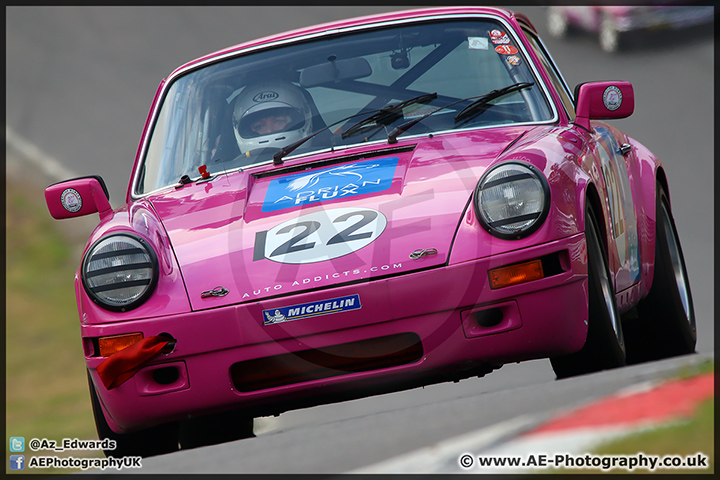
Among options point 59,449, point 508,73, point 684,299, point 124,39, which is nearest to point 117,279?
point 508,73

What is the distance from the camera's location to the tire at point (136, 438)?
379 cm

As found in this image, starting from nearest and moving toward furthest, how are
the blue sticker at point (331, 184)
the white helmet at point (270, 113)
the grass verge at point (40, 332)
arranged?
the blue sticker at point (331, 184) < the white helmet at point (270, 113) < the grass verge at point (40, 332)

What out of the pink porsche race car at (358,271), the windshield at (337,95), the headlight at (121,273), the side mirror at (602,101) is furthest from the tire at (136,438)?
the side mirror at (602,101)

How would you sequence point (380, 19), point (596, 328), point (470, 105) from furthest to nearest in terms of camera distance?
point (380, 19) → point (470, 105) → point (596, 328)

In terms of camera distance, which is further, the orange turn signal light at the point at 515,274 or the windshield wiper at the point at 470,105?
the windshield wiper at the point at 470,105

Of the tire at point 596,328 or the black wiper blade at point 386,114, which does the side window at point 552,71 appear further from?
the tire at point 596,328

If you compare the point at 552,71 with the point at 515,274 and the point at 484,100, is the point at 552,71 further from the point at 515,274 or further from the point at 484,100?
the point at 515,274

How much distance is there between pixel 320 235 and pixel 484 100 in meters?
1.25

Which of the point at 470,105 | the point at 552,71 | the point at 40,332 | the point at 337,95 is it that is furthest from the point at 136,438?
the point at 40,332

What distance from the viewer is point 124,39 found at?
55.1 ft

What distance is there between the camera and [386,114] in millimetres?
4293

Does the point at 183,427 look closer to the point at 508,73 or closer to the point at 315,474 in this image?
the point at 315,474

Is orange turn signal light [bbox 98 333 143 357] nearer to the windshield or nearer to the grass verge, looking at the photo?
the windshield

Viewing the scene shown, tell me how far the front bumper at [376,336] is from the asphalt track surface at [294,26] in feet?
0.49
